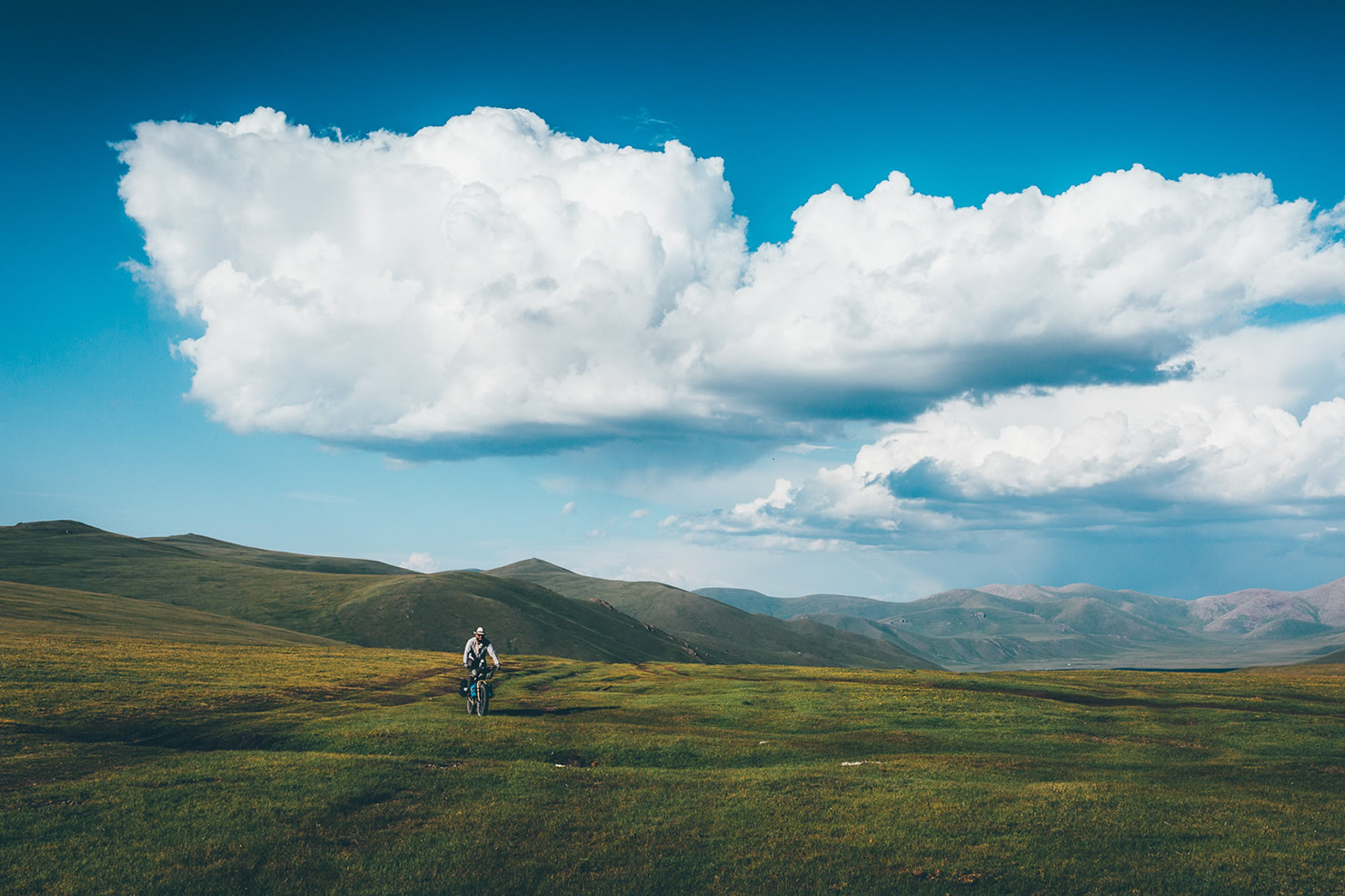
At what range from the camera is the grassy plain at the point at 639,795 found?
842 inches

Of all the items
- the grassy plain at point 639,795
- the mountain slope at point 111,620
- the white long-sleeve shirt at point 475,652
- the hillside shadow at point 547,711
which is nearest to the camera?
the grassy plain at point 639,795

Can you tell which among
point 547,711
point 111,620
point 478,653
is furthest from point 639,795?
point 111,620

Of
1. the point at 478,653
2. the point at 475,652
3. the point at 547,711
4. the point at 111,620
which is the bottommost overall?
the point at 111,620

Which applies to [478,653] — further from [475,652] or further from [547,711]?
[547,711]

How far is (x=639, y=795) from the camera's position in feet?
92.4

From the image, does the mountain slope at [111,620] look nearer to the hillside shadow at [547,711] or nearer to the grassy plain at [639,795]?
the grassy plain at [639,795]

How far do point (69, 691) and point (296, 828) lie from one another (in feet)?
98.5

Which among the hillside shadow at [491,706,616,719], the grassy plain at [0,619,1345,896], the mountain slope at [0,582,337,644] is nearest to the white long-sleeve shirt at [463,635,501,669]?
the grassy plain at [0,619,1345,896]

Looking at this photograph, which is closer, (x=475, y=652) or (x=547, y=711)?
(x=475, y=652)

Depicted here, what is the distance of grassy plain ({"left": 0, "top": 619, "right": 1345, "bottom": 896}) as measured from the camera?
21391mm

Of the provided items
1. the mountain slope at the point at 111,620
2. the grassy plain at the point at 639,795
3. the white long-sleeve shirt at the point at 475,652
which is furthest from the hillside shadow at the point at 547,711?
the mountain slope at the point at 111,620

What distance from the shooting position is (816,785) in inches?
1178

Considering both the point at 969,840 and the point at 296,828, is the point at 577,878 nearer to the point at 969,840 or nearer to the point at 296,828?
the point at 296,828

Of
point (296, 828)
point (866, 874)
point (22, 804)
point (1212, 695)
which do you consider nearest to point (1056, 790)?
point (866, 874)
